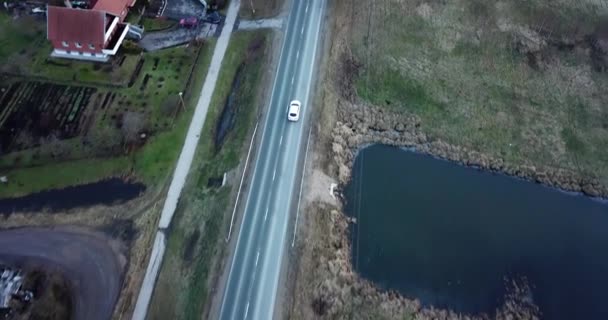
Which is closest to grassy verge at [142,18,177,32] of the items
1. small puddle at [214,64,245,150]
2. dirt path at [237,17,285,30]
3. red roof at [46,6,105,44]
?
red roof at [46,6,105,44]

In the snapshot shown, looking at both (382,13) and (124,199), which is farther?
(382,13)

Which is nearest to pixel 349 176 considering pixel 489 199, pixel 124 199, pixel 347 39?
pixel 489 199

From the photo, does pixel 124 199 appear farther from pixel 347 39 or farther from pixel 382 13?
pixel 382 13

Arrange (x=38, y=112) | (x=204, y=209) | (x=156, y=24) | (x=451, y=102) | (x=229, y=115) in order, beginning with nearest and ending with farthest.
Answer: (x=204, y=209) → (x=229, y=115) → (x=38, y=112) → (x=451, y=102) → (x=156, y=24)

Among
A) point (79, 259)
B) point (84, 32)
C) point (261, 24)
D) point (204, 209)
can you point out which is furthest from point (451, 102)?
point (84, 32)

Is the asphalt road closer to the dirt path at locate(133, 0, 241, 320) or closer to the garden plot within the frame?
the dirt path at locate(133, 0, 241, 320)

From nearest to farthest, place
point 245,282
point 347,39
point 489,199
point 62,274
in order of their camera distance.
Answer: point 245,282, point 62,274, point 489,199, point 347,39

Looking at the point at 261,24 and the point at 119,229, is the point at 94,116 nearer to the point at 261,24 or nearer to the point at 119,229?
the point at 119,229

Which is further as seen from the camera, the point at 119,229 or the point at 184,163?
the point at 184,163
